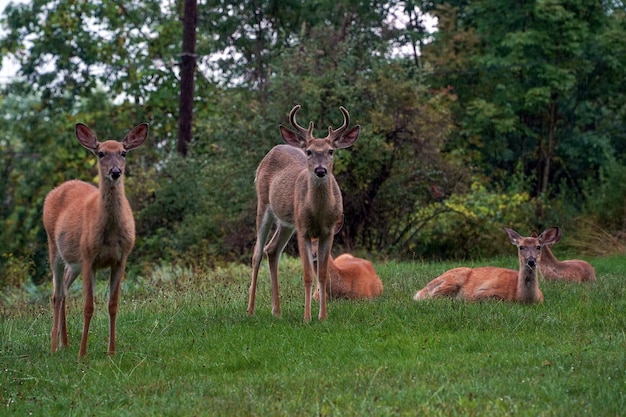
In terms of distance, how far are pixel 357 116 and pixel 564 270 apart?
6.72 meters

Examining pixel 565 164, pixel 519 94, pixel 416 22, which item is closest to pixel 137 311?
pixel 519 94

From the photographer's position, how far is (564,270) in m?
12.7

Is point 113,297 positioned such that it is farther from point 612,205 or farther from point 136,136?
point 612,205

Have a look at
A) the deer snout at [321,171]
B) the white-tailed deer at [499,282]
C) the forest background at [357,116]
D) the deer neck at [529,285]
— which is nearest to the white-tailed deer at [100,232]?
the deer snout at [321,171]

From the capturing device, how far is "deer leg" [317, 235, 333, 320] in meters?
9.34

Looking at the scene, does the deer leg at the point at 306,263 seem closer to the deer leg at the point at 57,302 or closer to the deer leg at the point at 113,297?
the deer leg at the point at 113,297

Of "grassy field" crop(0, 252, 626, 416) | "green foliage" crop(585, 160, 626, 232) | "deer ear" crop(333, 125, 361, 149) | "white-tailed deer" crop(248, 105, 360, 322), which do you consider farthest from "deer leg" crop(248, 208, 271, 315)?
"green foliage" crop(585, 160, 626, 232)

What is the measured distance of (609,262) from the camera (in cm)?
1566

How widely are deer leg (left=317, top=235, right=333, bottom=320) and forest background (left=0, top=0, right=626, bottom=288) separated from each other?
8.02 metres

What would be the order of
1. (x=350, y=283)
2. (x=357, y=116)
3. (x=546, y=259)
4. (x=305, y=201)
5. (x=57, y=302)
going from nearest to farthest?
(x=57, y=302), (x=305, y=201), (x=350, y=283), (x=546, y=259), (x=357, y=116)

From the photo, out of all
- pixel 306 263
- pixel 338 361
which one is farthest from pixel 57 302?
pixel 338 361

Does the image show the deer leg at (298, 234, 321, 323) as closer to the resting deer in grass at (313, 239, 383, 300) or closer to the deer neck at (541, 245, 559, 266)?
the resting deer in grass at (313, 239, 383, 300)

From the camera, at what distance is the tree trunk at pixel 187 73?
22250 millimetres

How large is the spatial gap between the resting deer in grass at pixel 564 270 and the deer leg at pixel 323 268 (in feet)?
12.8
